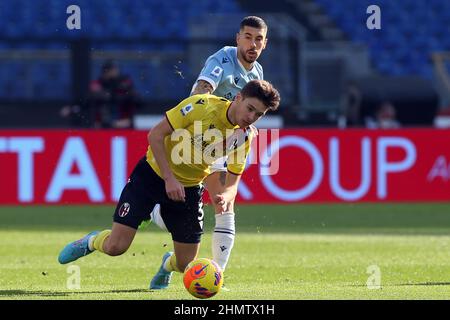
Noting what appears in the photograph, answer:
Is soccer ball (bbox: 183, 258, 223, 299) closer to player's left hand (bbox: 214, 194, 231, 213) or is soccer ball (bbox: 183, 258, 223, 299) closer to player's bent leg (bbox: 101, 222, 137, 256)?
player's left hand (bbox: 214, 194, 231, 213)

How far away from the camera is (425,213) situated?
1855 cm

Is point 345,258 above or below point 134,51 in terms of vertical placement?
below

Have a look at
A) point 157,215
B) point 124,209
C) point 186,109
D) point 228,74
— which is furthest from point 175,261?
point 228,74

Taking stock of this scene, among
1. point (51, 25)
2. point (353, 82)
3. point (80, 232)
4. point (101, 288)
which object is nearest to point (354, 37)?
point (353, 82)

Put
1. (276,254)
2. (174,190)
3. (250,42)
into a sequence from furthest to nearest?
(276,254), (250,42), (174,190)

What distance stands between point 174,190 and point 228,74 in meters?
1.81

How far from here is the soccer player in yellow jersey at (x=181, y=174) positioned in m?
9.19

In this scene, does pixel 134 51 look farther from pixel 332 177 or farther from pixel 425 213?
pixel 425 213

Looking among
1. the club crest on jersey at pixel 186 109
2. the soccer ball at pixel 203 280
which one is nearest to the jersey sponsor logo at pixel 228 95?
the club crest on jersey at pixel 186 109

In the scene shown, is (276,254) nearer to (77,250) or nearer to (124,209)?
(77,250)

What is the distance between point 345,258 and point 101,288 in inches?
144

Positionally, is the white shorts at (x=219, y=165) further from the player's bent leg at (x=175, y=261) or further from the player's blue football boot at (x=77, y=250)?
the player's blue football boot at (x=77, y=250)

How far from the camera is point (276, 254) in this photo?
13.2 metres

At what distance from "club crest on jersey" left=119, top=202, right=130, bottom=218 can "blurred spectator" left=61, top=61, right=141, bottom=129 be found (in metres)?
10.5
